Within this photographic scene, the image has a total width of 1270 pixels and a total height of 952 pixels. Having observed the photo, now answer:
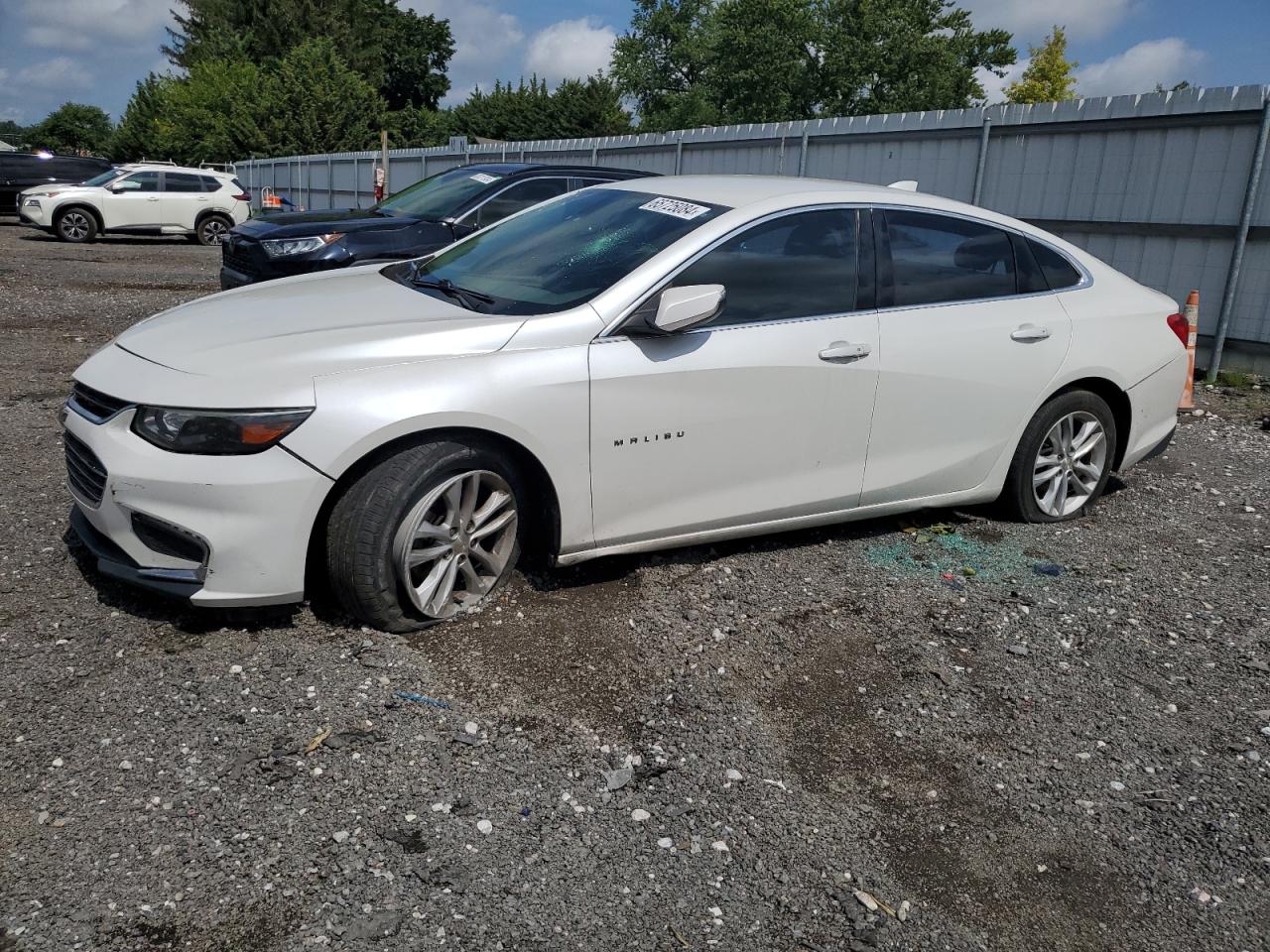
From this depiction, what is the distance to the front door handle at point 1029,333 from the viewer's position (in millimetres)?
4965

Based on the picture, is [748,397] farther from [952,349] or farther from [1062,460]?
[1062,460]

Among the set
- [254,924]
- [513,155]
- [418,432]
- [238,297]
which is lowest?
[254,924]

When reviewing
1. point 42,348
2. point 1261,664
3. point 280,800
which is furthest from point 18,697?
point 42,348

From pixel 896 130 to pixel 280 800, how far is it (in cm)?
1078

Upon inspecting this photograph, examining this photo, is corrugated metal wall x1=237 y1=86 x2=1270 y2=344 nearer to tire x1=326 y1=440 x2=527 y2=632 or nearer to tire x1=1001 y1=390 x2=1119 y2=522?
tire x1=1001 y1=390 x2=1119 y2=522

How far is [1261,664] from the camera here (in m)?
4.08

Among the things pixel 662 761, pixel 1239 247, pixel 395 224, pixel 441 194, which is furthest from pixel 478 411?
pixel 1239 247

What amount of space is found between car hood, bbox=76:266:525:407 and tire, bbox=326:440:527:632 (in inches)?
14.4

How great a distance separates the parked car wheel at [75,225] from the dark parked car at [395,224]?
13.5 metres

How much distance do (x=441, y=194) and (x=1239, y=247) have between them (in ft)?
22.8

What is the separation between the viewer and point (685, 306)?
393 centimetres

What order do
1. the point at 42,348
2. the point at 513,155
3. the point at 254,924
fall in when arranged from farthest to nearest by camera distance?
the point at 513,155
the point at 42,348
the point at 254,924

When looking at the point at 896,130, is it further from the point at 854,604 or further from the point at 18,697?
the point at 18,697

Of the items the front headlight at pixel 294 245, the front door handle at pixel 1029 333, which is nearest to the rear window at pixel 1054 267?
the front door handle at pixel 1029 333
